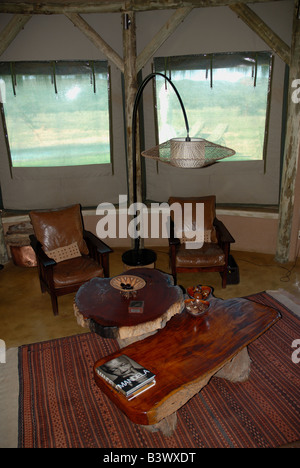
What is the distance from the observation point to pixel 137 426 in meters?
2.66

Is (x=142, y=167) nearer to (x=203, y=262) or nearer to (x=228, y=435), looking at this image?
(x=203, y=262)

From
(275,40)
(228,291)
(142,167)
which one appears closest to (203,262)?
(228,291)

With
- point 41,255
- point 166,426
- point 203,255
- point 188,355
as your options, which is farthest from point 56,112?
point 166,426

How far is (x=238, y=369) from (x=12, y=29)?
14.7 ft

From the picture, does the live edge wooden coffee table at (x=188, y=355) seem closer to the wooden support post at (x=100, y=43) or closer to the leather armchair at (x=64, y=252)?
the leather armchair at (x=64, y=252)

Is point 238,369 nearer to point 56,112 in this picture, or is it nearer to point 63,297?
point 63,297

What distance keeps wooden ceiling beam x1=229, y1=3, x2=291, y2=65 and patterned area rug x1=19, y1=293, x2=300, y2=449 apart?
3.25 meters

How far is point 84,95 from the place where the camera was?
502 cm

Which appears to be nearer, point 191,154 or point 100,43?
point 191,154

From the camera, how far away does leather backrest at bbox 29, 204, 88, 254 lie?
Answer: 167 inches

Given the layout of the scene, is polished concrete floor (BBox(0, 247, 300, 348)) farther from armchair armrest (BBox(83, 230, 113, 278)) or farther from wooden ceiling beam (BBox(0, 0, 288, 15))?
wooden ceiling beam (BBox(0, 0, 288, 15))

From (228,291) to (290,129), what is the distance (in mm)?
→ 2045

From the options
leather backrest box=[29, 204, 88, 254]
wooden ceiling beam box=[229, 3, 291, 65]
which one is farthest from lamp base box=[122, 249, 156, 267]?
wooden ceiling beam box=[229, 3, 291, 65]

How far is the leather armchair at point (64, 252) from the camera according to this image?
3.85m
